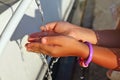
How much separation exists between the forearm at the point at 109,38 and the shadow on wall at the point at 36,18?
0.55 metres

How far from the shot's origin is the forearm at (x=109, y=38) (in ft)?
6.94

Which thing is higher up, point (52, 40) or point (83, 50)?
point (52, 40)

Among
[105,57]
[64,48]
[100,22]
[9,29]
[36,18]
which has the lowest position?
[100,22]

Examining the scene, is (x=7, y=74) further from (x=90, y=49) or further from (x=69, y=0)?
(x=69, y=0)

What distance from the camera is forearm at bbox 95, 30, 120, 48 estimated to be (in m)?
2.12

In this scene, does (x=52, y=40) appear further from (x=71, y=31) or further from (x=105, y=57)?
(x=71, y=31)

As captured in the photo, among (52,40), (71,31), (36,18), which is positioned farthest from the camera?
(36,18)

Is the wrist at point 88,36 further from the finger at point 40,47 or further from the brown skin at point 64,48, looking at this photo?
the finger at point 40,47

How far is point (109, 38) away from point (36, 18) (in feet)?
2.51

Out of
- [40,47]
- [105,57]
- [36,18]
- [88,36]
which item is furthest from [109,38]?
[36,18]

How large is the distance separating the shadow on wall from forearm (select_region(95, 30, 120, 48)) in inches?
21.7

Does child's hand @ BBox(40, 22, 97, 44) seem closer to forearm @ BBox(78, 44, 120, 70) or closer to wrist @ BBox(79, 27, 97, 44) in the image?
wrist @ BBox(79, 27, 97, 44)

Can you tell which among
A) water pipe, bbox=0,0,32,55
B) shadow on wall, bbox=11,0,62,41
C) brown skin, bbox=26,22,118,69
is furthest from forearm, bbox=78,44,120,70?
shadow on wall, bbox=11,0,62,41

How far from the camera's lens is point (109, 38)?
2141 millimetres
